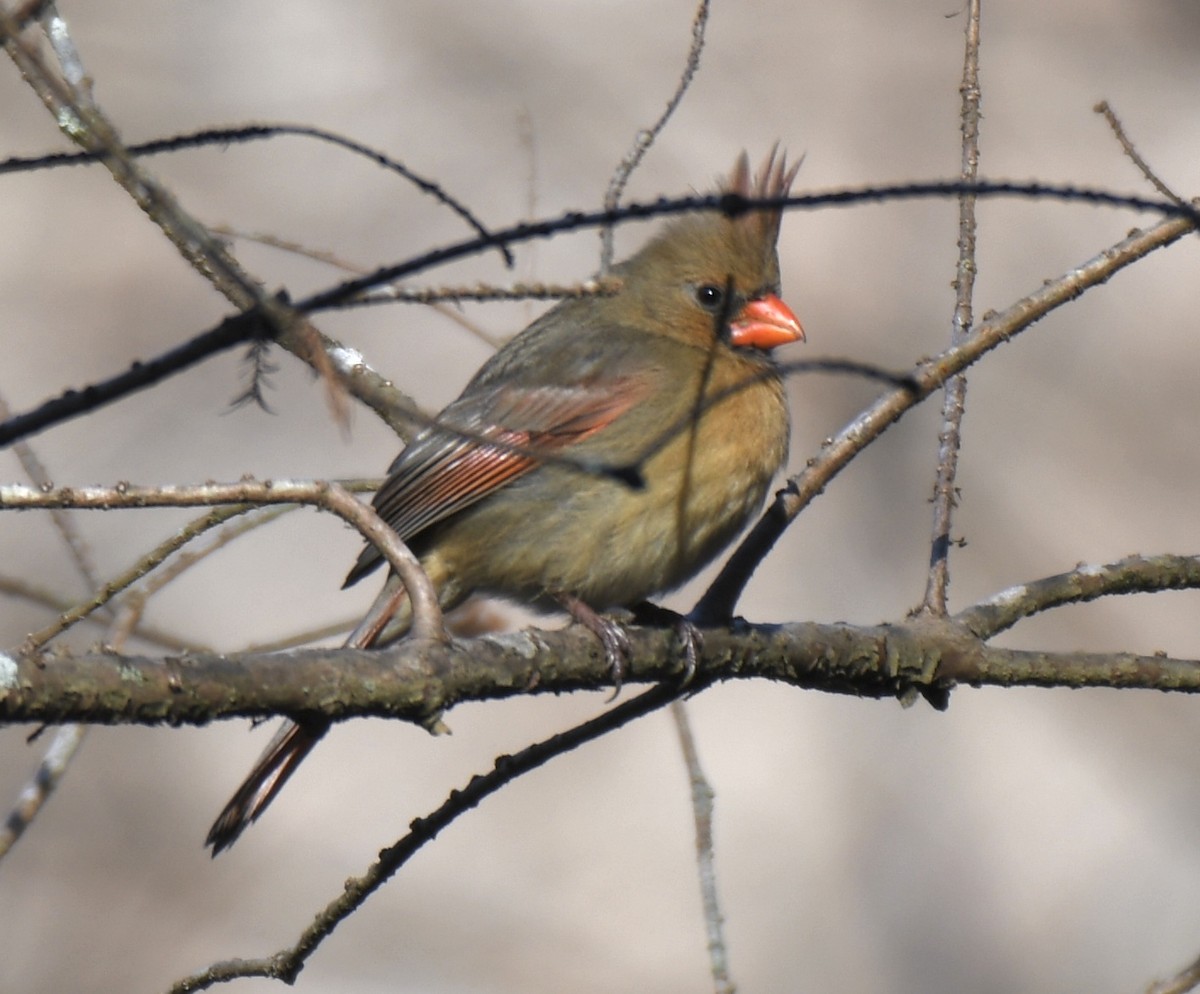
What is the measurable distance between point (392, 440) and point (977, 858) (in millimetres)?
2510

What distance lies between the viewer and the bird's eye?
4531 millimetres

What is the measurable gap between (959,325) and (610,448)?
1.04m

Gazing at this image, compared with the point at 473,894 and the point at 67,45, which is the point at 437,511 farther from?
the point at 473,894

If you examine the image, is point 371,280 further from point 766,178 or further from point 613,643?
point 766,178

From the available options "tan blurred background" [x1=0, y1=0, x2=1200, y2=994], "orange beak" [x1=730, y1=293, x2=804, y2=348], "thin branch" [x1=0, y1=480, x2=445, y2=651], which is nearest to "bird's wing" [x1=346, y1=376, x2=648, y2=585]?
"orange beak" [x1=730, y1=293, x2=804, y2=348]

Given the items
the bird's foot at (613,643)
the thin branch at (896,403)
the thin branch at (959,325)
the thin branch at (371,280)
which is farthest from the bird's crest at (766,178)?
the thin branch at (371,280)

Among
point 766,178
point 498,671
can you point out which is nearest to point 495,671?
point 498,671

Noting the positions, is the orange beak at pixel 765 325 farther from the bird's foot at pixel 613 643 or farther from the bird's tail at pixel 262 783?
the bird's tail at pixel 262 783

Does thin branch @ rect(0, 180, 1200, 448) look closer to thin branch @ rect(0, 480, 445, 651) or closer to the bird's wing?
thin branch @ rect(0, 480, 445, 651)

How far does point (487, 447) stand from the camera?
395cm

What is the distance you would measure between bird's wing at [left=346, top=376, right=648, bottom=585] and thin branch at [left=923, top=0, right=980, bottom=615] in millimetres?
997

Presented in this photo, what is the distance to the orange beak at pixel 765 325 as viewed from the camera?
14.3 feet

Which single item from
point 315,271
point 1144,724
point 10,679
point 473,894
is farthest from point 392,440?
point 10,679

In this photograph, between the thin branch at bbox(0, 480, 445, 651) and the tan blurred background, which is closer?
the thin branch at bbox(0, 480, 445, 651)
